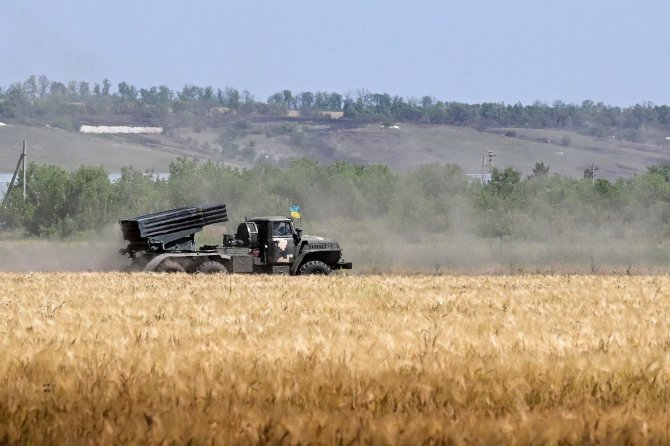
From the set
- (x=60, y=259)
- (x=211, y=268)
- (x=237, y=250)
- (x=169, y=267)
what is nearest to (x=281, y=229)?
(x=237, y=250)

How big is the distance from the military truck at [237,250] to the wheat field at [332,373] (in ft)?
46.6

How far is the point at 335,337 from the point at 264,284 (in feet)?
51.3

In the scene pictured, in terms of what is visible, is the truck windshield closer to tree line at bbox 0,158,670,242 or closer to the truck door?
the truck door

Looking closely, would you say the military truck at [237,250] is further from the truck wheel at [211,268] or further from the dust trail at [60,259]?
the dust trail at [60,259]

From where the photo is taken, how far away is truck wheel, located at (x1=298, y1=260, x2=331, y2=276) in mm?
37897

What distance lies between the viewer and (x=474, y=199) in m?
76.1

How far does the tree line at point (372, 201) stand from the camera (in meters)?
67.0

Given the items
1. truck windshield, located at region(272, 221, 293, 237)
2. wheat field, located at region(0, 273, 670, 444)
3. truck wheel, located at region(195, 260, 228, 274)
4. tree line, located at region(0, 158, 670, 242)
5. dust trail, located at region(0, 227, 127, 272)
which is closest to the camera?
wheat field, located at region(0, 273, 670, 444)

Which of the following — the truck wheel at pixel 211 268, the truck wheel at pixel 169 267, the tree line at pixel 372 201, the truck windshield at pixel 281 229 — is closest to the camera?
the truck wheel at pixel 211 268

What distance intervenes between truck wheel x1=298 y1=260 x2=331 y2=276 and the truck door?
459 millimetres

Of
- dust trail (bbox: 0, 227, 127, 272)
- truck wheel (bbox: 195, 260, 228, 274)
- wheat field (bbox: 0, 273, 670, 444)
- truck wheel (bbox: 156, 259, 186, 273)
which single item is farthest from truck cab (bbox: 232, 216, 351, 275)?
wheat field (bbox: 0, 273, 670, 444)

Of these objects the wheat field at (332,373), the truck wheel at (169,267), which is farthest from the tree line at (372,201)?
the wheat field at (332,373)

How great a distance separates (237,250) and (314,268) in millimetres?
2363

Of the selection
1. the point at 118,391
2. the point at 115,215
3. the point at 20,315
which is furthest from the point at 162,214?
the point at 115,215
